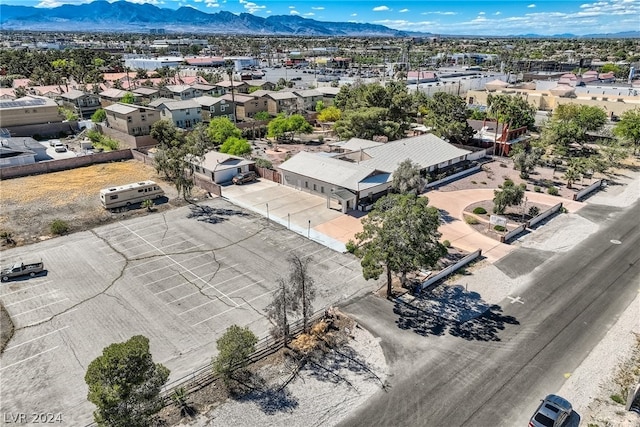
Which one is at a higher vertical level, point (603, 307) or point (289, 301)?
point (289, 301)

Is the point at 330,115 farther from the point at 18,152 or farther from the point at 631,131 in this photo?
the point at 18,152

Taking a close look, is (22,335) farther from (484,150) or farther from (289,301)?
(484,150)

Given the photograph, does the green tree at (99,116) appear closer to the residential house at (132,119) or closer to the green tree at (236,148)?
the residential house at (132,119)

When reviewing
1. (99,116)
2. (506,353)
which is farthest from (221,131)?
(506,353)

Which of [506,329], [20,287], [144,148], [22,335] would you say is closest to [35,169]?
[144,148]

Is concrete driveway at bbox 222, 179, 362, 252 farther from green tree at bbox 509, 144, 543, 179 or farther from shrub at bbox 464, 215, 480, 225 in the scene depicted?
green tree at bbox 509, 144, 543, 179

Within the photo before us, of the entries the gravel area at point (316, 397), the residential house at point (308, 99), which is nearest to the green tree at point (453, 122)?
the residential house at point (308, 99)
